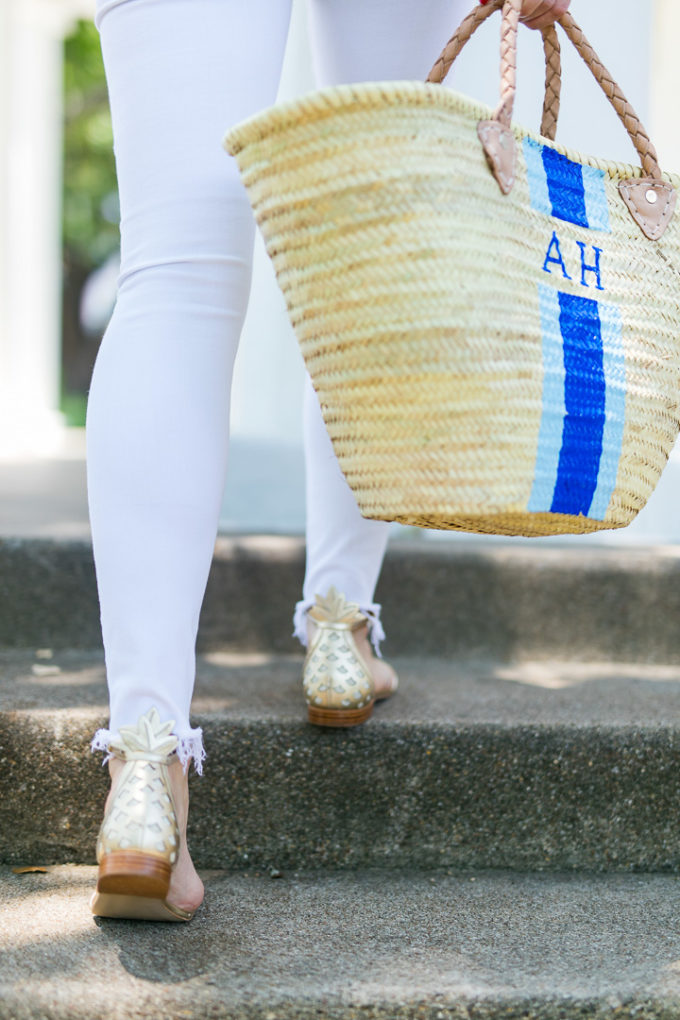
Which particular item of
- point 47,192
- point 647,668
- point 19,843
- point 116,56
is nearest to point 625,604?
point 647,668

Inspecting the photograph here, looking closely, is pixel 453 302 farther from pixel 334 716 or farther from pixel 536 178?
pixel 334 716

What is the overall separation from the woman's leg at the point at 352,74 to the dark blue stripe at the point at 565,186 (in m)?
0.35

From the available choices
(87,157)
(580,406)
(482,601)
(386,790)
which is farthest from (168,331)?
(87,157)

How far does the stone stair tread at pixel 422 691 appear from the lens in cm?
119

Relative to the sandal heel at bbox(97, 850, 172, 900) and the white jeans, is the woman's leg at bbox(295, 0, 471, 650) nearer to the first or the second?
the white jeans

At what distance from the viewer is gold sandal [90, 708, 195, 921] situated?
86 centimetres

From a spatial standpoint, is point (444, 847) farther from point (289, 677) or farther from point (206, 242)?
point (206, 242)

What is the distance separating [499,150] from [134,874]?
706 mm

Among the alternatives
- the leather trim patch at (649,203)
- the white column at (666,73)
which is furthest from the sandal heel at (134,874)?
the white column at (666,73)

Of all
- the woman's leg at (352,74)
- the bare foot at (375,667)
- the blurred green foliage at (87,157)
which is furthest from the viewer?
the blurred green foliage at (87,157)

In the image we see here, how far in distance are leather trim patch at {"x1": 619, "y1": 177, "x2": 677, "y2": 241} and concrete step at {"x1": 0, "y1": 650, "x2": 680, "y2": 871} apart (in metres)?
0.60

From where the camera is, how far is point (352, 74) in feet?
3.78

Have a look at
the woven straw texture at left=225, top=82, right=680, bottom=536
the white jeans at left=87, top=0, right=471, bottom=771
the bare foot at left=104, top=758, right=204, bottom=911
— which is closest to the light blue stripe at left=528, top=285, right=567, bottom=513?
the woven straw texture at left=225, top=82, right=680, bottom=536

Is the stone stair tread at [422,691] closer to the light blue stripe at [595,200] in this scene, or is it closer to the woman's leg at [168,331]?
the woman's leg at [168,331]
